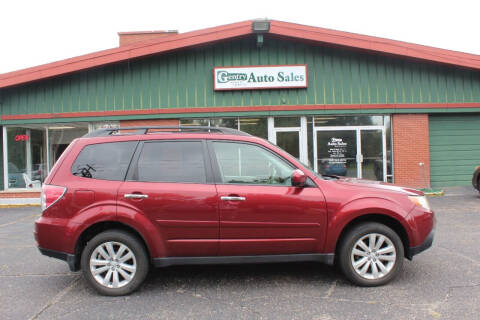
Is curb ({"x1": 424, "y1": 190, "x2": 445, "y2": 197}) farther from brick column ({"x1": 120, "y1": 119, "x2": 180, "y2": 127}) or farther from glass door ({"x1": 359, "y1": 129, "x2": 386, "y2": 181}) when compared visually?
brick column ({"x1": 120, "y1": 119, "x2": 180, "y2": 127})

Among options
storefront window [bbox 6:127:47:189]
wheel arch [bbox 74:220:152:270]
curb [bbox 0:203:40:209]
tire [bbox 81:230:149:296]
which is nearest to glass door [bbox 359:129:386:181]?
wheel arch [bbox 74:220:152:270]

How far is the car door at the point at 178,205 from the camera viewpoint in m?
3.56

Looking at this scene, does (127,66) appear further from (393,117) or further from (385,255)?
(385,255)

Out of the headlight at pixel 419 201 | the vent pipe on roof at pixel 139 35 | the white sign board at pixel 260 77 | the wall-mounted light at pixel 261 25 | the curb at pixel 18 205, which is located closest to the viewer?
the headlight at pixel 419 201

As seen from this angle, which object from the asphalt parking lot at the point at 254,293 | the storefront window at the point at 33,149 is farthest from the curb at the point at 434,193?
the storefront window at the point at 33,149

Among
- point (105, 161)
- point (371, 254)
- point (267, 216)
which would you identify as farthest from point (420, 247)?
point (105, 161)

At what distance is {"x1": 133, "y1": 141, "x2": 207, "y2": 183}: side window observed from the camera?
369cm

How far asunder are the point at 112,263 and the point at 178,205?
37.4 inches

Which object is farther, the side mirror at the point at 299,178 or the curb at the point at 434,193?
the curb at the point at 434,193

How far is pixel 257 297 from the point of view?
11.5ft

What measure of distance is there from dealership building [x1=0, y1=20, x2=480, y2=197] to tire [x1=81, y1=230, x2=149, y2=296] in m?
7.92

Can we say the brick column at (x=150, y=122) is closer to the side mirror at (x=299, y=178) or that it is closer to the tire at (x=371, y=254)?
the side mirror at (x=299, y=178)

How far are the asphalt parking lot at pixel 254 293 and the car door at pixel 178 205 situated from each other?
544 mm

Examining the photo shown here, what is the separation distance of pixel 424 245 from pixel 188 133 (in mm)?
2972
